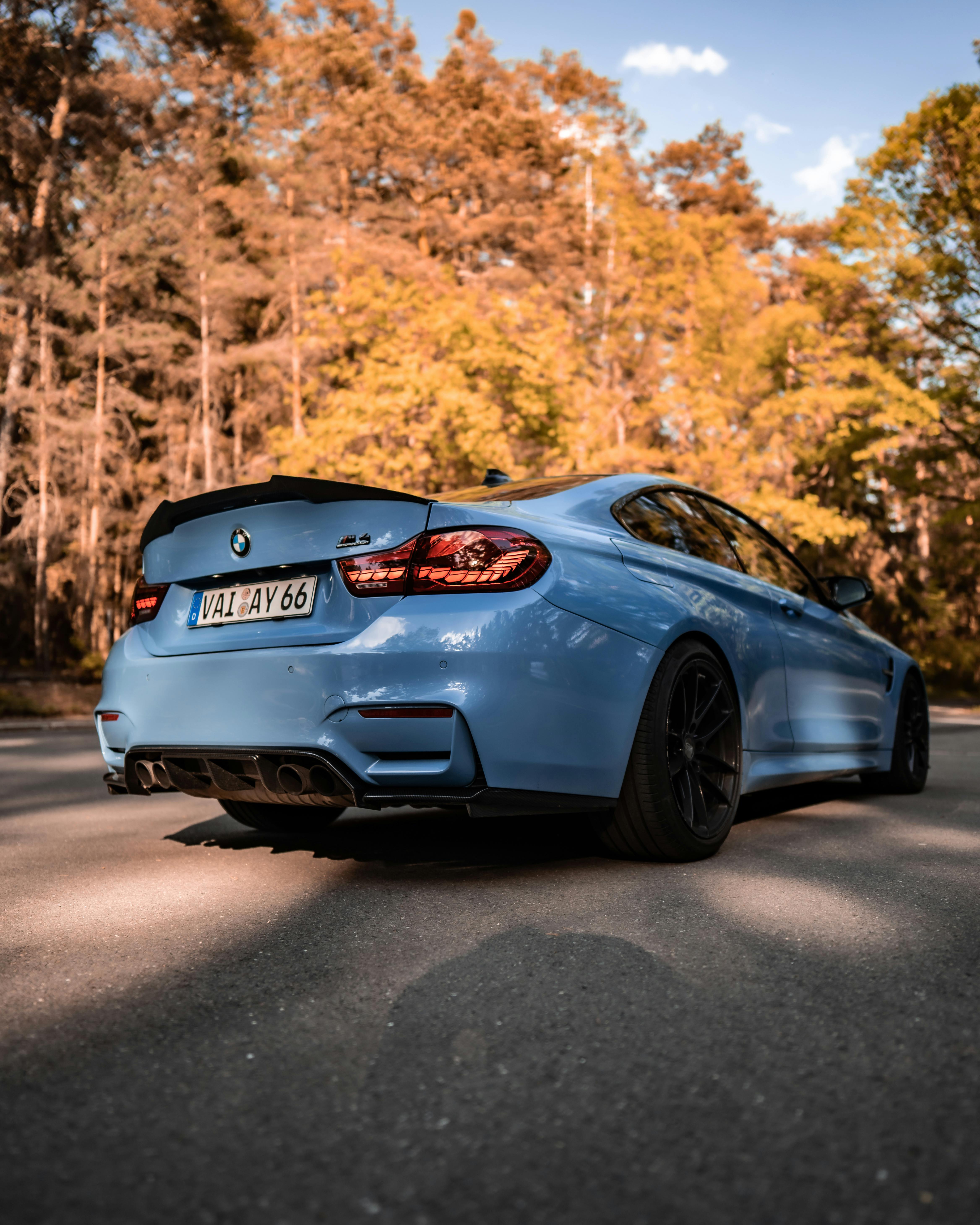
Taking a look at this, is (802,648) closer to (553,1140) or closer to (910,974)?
(910,974)

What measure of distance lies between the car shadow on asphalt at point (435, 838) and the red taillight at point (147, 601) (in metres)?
1.09

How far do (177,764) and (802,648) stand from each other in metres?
2.97

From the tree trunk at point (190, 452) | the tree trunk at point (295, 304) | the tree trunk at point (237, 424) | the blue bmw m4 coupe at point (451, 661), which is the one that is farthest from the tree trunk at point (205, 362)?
the blue bmw m4 coupe at point (451, 661)

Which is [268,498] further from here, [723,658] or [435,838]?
[723,658]

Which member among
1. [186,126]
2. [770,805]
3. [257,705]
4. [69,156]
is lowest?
[770,805]

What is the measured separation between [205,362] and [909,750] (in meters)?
29.0

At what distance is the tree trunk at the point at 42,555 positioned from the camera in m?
29.6

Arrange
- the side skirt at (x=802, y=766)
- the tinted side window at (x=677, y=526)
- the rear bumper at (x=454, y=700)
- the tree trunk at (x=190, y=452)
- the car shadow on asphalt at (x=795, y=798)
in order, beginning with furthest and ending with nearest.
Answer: the tree trunk at (x=190, y=452)
the car shadow on asphalt at (x=795, y=798)
the side skirt at (x=802, y=766)
the tinted side window at (x=677, y=526)
the rear bumper at (x=454, y=700)

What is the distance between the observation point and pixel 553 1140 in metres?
1.71

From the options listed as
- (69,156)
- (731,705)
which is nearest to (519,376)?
(69,156)

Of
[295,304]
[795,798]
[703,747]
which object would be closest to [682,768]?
[703,747]

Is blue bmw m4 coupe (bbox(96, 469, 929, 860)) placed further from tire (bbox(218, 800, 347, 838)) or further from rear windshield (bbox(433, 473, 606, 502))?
tire (bbox(218, 800, 347, 838))

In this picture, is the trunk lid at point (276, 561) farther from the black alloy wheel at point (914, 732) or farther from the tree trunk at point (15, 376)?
the tree trunk at point (15, 376)

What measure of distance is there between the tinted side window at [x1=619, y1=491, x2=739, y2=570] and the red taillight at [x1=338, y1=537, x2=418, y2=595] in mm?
1104
